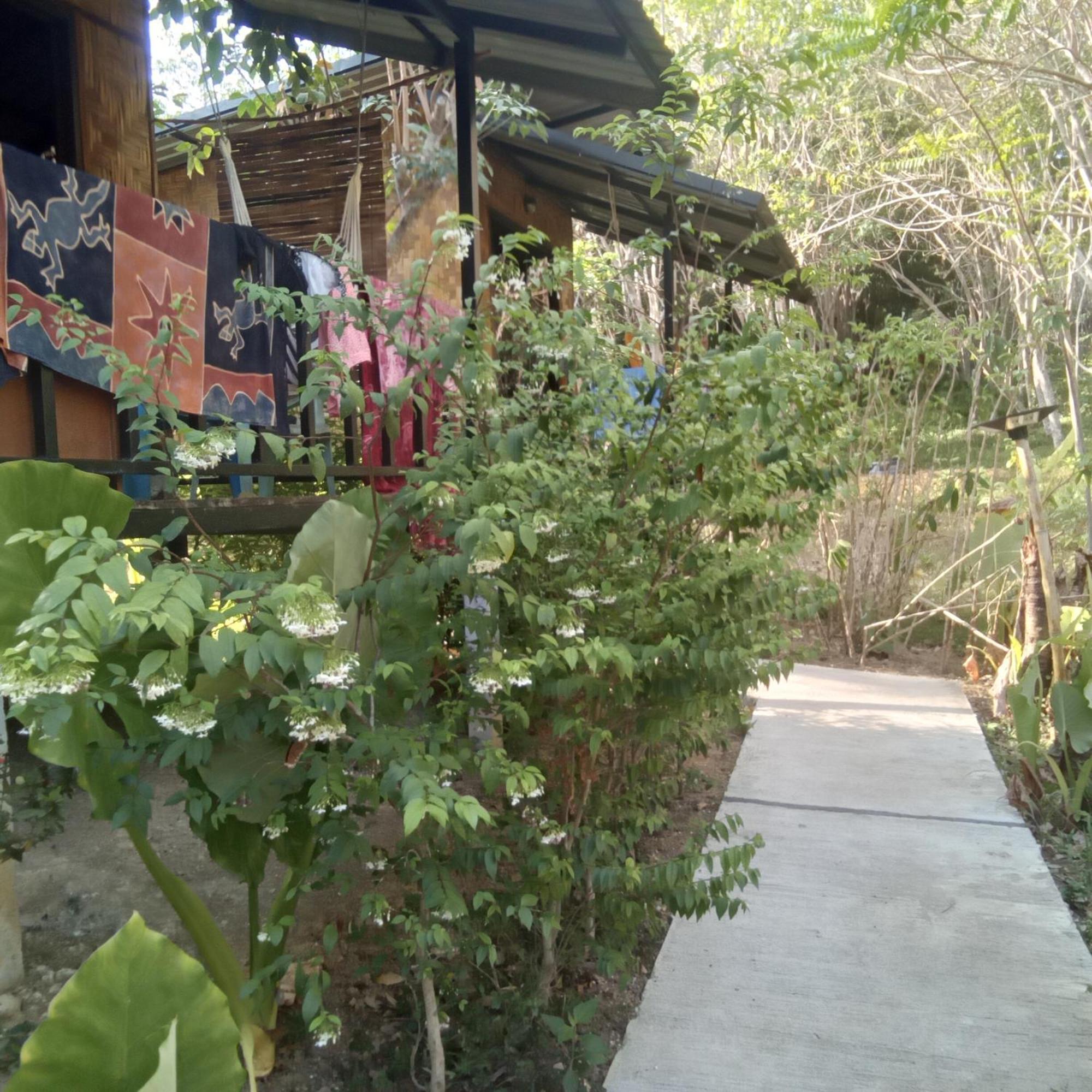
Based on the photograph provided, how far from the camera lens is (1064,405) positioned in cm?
1315

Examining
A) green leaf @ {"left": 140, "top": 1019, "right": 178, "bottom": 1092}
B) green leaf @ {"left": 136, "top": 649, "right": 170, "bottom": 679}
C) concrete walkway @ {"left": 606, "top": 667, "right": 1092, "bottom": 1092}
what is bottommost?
concrete walkway @ {"left": 606, "top": 667, "right": 1092, "bottom": 1092}

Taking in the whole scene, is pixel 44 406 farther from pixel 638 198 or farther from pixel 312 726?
pixel 638 198

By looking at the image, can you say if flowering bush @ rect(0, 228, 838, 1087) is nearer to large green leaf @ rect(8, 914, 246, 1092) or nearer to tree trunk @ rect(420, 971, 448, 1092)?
tree trunk @ rect(420, 971, 448, 1092)

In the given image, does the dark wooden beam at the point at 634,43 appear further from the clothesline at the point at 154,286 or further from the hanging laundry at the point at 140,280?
the hanging laundry at the point at 140,280

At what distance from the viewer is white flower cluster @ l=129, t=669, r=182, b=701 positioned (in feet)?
6.12

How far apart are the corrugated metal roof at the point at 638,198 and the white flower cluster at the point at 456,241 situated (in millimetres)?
2843

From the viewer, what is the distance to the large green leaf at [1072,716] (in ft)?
15.0

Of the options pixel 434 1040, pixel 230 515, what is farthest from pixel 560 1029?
pixel 230 515

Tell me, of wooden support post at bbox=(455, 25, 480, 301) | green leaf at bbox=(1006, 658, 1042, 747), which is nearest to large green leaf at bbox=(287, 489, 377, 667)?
wooden support post at bbox=(455, 25, 480, 301)

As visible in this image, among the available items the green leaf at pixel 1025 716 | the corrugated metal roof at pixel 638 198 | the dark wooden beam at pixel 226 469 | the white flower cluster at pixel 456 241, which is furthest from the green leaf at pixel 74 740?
the green leaf at pixel 1025 716

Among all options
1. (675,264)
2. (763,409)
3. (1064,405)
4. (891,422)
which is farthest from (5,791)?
(1064,405)

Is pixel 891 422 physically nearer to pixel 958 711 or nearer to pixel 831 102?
pixel 958 711

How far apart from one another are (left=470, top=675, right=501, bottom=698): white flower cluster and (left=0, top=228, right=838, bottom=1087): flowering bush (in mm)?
17

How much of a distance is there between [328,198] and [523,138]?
59.2 inches
